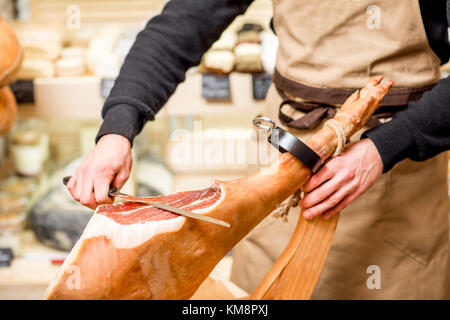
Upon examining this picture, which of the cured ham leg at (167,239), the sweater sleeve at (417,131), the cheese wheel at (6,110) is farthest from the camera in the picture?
the cheese wheel at (6,110)

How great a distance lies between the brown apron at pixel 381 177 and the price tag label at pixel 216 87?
0.53m

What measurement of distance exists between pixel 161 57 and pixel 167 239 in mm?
518

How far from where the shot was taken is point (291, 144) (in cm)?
74

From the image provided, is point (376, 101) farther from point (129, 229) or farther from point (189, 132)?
point (189, 132)

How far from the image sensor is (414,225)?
1.08 meters

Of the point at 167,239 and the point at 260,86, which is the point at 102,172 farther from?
the point at 260,86

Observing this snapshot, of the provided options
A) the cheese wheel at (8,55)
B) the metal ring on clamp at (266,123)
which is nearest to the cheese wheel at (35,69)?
the cheese wheel at (8,55)

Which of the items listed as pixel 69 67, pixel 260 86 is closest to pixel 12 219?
pixel 69 67

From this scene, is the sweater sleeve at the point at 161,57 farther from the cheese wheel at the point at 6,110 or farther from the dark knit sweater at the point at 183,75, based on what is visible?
the cheese wheel at the point at 6,110

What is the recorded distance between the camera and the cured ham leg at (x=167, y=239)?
1.83 feet

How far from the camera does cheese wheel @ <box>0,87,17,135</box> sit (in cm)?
149

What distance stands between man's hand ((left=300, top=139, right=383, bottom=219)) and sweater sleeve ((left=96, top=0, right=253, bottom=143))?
1.14 feet
